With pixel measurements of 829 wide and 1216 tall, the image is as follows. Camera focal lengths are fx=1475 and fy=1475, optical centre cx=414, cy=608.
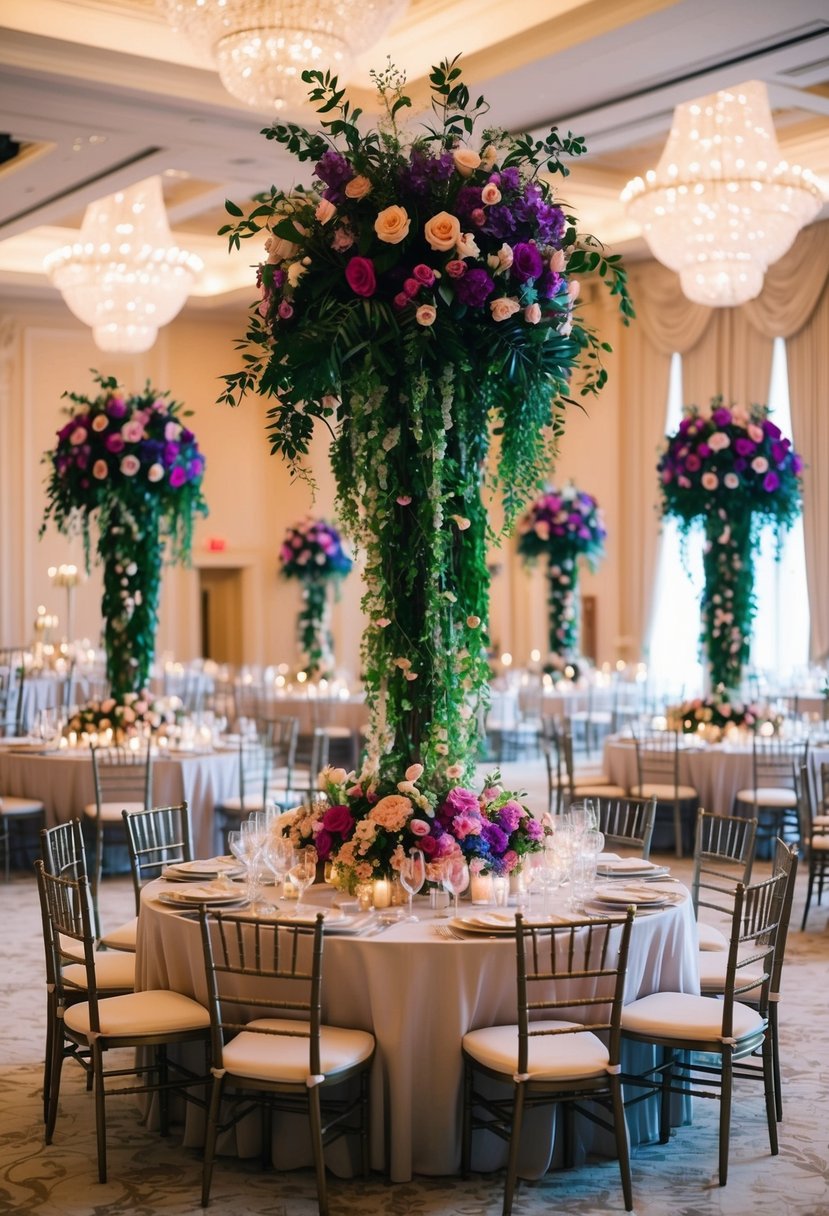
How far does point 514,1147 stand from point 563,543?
10.7m

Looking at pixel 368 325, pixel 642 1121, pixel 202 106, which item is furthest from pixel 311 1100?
pixel 202 106

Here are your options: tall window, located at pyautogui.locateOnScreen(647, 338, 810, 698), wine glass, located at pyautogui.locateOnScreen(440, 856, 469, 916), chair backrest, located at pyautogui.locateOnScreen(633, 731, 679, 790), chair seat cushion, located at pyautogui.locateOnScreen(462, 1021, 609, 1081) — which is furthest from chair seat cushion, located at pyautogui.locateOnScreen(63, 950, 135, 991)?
tall window, located at pyautogui.locateOnScreen(647, 338, 810, 698)

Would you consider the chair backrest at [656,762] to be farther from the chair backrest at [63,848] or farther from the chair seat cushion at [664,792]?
the chair backrest at [63,848]

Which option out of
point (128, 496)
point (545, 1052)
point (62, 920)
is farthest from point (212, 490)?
point (545, 1052)

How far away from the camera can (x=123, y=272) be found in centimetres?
1307

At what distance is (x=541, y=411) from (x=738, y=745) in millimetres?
5561

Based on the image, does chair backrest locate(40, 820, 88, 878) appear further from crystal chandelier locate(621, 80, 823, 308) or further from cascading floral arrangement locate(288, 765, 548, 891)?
crystal chandelier locate(621, 80, 823, 308)

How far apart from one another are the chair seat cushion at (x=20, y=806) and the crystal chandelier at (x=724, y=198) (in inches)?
235

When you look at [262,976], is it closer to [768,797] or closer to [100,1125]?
[100,1125]

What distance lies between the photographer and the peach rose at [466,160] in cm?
482

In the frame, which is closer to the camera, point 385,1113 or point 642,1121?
point 385,1113

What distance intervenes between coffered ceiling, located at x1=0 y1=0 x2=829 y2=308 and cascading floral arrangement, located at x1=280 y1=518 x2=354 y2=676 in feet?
12.9

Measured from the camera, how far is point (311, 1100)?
13.8ft

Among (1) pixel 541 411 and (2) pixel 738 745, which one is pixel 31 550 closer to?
(2) pixel 738 745
